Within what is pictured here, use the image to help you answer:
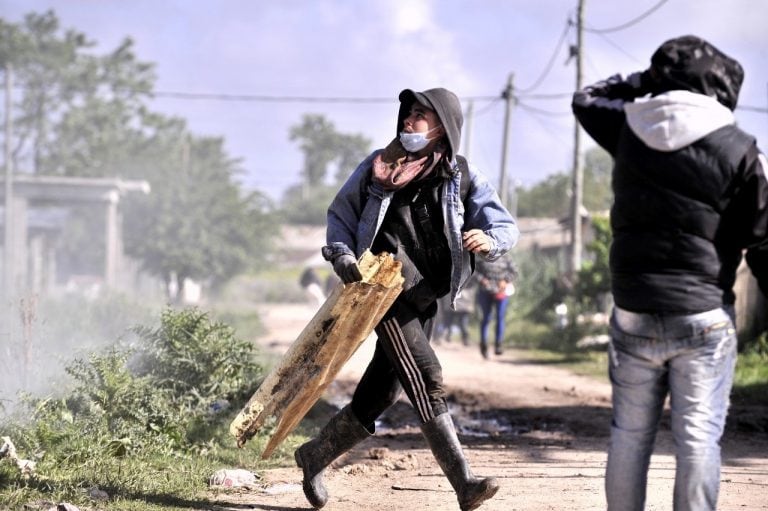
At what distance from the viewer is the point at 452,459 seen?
15.1ft

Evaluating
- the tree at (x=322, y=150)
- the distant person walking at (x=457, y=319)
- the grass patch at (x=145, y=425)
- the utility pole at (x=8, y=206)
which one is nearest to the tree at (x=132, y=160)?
the utility pole at (x=8, y=206)

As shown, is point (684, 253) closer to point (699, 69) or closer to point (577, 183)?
point (699, 69)

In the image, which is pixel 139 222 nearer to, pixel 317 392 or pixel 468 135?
pixel 468 135

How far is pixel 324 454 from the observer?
498cm

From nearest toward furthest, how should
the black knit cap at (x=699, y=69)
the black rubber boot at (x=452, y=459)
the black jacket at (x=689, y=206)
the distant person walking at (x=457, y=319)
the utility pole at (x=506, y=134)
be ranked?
the black jacket at (x=689, y=206), the black knit cap at (x=699, y=69), the black rubber boot at (x=452, y=459), the distant person walking at (x=457, y=319), the utility pole at (x=506, y=134)

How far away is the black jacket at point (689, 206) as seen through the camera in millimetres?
3428

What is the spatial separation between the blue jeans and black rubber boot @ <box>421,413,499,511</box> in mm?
974

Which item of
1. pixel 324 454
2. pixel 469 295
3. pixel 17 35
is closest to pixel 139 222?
pixel 469 295

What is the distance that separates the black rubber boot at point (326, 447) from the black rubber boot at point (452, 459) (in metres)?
0.40

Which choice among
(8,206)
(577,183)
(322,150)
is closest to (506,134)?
(577,183)

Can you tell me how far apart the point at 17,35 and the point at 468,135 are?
3019 cm

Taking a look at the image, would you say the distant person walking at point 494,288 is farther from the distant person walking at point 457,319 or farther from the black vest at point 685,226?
the black vest at point 685,226

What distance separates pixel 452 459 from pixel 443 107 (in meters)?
1.53

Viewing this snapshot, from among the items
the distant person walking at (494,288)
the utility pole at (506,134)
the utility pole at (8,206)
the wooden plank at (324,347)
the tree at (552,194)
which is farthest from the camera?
the tree at (552,194)
